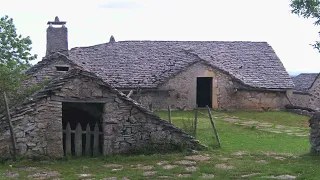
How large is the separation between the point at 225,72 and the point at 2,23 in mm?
12269

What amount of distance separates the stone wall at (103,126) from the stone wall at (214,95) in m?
11.4

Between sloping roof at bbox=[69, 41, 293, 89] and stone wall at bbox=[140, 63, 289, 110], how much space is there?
0.42m

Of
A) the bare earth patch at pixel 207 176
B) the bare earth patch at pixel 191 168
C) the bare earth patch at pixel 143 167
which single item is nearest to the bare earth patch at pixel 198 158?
the bare earth patch at pixel 191 168

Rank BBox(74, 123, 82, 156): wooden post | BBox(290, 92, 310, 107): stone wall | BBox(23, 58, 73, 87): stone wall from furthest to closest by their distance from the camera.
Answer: BBox(290, 92, 310, 107): stone wall, BBox(23, 58, 73, 87): stone wall, BBox(74, 123, 82, 156): wooden post

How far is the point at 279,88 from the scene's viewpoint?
24828mm

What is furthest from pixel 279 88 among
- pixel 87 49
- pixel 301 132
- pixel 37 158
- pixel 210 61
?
pixel 37 158

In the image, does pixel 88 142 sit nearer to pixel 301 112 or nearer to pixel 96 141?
pixel 96 141

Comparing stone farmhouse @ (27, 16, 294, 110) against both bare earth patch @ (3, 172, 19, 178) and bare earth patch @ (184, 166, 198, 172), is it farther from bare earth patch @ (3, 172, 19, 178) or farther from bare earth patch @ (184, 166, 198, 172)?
bare earth patch @ (3, 172, 19, 178)

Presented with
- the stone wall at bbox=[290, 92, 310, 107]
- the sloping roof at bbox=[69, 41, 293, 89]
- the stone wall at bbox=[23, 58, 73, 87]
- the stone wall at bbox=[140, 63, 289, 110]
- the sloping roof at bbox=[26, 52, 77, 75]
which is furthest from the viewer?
the stone wall at bbox=[290, 92, 310, 107]

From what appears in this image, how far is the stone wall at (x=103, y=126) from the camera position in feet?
35.9

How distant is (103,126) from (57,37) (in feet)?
39.5

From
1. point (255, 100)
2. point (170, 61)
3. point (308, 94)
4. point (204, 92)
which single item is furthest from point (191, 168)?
point (308, 94)

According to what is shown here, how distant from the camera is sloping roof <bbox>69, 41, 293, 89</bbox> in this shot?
79.2 feet

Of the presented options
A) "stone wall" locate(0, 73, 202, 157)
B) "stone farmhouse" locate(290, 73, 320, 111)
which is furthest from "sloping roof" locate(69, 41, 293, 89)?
"stone wall" locate(0, 73, 202, 157)
